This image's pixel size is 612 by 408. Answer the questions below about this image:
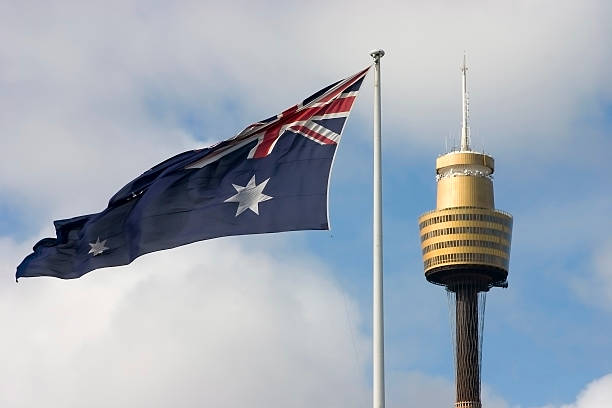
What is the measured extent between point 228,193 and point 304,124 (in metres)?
3.47

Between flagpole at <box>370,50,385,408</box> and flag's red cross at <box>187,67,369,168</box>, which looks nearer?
flagpole at <box>370,50,385,408</box>

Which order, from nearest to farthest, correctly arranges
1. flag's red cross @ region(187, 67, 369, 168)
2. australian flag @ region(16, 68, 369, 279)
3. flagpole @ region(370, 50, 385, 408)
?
1. flagpole @ region(370, 50, 385, 408)
2. australian flag @ region(16, 68, 369, 279)
3. flag's red cross @ region(187, 67, 369, 168)

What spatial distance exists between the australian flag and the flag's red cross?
0.03m

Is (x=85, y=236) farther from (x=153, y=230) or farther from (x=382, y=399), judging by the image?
(x=382, y=399)

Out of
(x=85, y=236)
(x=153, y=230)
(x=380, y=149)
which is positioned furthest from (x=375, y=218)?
(x=85, y=236)

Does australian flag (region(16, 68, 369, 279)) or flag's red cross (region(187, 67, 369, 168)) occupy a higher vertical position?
flag's red cross (region(187, 67, 369, 168))

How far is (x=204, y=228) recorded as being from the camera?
47.5 metres

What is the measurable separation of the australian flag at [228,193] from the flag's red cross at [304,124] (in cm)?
3

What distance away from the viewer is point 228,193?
48062mm

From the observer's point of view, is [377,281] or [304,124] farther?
[304,124]

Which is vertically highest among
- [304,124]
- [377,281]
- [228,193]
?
[304,124]

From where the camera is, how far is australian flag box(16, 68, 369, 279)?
46312mm

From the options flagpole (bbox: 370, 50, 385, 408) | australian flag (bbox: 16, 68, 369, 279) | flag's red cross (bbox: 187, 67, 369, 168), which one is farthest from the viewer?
flag's red cross (bbox: 187, 67, 369, 168)

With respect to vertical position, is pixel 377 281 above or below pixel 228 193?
below
